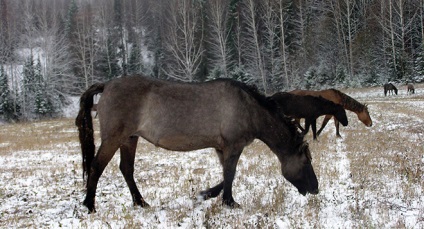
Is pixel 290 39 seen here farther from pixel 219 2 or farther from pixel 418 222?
pixel 418 222

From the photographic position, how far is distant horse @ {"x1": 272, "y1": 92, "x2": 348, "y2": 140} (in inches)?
452

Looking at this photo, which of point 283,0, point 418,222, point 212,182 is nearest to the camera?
point 418,222

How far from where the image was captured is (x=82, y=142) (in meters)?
5.18

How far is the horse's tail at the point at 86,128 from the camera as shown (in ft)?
17.0

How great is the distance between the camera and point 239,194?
217 inches

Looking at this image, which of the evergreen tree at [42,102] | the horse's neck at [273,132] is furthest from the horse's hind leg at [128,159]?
the evergreen tree at [42,102]

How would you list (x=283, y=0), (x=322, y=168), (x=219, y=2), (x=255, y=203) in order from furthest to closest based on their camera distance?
(x=283, y=0) < (x=219, y=2) < (x=322, y=168) < (x=255, y=203)

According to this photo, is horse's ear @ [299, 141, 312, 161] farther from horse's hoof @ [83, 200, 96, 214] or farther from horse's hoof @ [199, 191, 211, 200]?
horse's hoof @ [83, 200, 96, 214]

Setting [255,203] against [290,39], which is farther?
[290,39]

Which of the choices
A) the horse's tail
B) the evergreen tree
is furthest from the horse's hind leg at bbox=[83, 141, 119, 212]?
the evergreen tree

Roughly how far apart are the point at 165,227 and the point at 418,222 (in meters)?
2.78

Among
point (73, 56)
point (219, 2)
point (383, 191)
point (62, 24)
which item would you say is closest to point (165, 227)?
point (383, 191)

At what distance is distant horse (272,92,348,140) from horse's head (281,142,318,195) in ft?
21.6

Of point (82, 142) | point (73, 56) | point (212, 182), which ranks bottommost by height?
point (212, 182)
